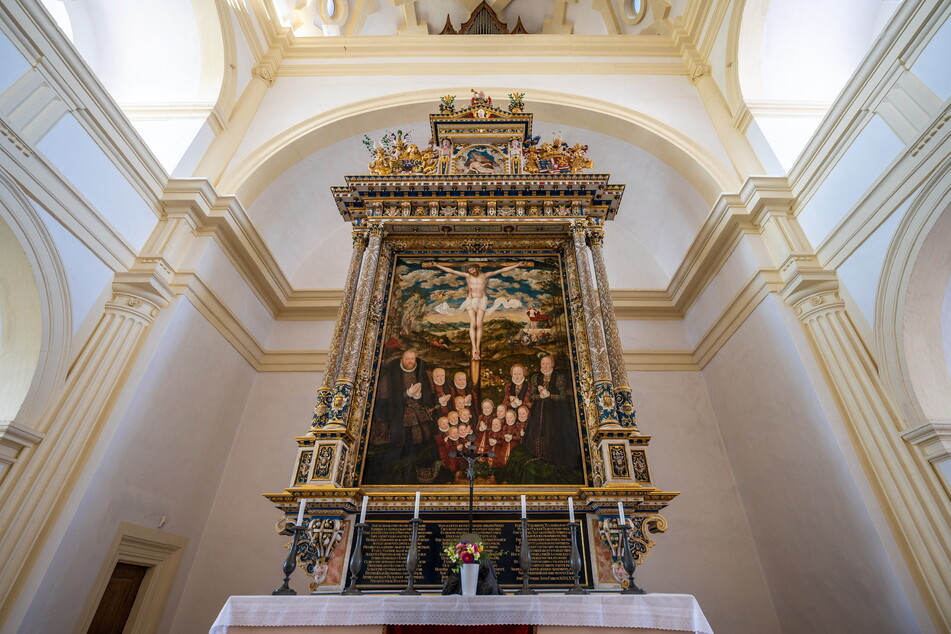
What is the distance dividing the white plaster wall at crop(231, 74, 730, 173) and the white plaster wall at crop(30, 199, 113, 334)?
3.79 m

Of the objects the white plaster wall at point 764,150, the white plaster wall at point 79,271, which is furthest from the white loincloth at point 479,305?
the white plaster wall at point 764,150

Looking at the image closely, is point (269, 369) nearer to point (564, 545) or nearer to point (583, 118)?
point (564, 545)

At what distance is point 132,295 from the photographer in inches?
240

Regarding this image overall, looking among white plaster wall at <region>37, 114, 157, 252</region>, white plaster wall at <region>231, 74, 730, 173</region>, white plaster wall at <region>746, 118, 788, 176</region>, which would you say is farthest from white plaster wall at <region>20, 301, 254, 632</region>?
white plaster wall at <region>746, 118, 788, 176</region>

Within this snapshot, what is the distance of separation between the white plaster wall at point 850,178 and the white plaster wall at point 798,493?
45.7 inches

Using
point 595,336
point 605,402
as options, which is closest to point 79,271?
point 595,336

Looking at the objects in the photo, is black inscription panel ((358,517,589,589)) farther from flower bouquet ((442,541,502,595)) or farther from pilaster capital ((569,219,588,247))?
pilaster capital ((569,219,588,247))

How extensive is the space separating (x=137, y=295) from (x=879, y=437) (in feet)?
28.2

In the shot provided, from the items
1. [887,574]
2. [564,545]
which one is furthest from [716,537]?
[564,545]

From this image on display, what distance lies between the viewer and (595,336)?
18.2 ft

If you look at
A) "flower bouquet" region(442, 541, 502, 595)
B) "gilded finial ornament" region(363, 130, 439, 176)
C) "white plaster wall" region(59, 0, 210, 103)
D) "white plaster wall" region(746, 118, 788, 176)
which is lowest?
"flower bouquet" region(442, 541, 502, 595)

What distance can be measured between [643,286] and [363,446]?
710cm

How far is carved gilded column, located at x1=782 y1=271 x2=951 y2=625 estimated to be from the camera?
14.5 feet

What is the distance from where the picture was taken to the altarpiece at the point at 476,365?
4.46 meters
